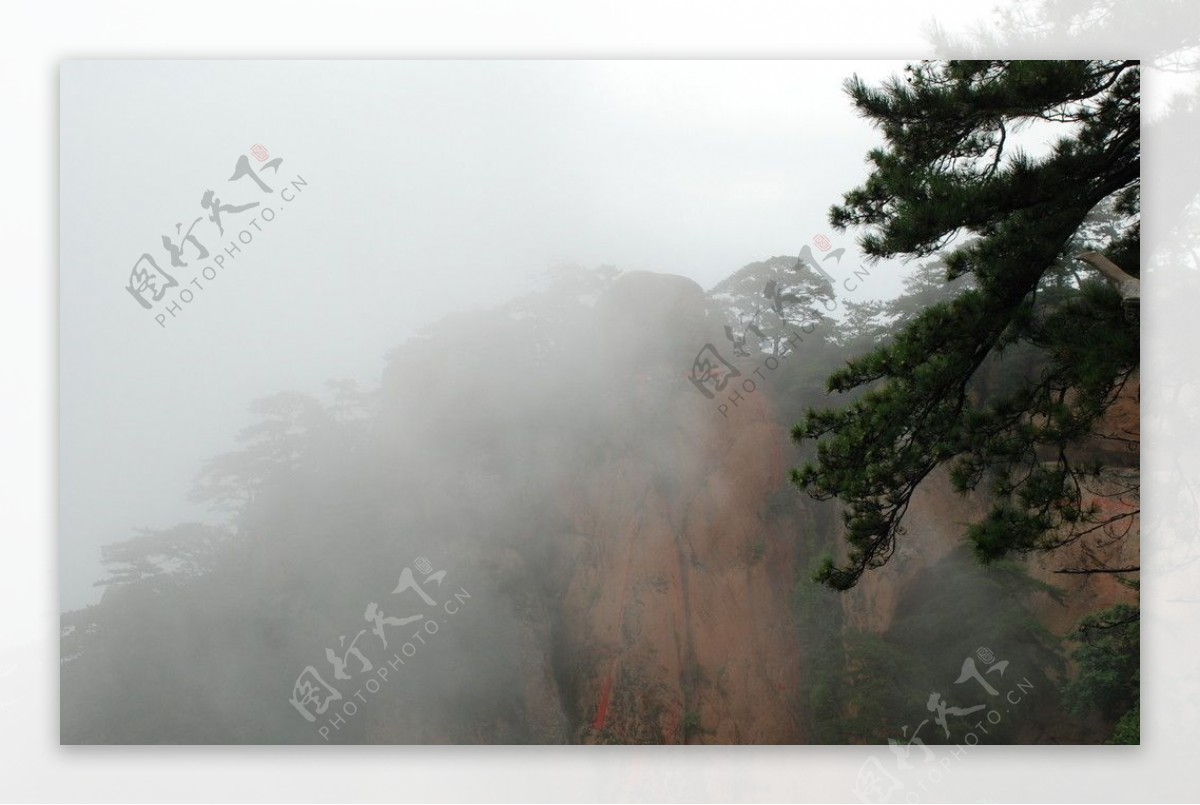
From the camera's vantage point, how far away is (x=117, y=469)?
10.5 ft

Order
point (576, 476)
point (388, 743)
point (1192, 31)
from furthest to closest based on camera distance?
1. point (576, 476)
2. point (388, 743)
3. point (1192, 31)

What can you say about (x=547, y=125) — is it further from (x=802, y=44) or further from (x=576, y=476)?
(x=576, y=476)

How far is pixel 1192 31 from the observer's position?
305 cm

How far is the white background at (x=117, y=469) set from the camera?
3.17 m

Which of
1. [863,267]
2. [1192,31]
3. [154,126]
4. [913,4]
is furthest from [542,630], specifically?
[1192,31]

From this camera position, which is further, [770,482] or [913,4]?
[770,482]

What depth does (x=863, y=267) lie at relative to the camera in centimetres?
340

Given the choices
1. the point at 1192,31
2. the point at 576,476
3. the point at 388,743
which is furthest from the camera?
the point at 576,476

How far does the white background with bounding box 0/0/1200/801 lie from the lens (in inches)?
125

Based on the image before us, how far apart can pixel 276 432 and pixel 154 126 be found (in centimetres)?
114

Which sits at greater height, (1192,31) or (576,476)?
(1192,31)

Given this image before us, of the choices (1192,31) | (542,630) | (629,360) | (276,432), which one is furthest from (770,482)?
(1192,31)

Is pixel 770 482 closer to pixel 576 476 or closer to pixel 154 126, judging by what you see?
pixel 576 476

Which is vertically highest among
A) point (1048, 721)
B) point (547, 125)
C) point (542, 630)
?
point (547, 125)
